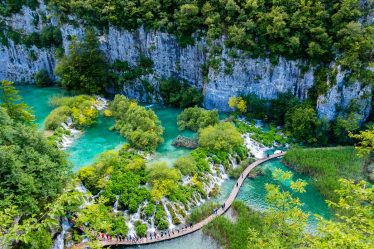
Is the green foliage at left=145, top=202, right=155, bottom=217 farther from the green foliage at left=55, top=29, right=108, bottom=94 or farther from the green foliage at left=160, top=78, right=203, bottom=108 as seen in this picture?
the green foliage at left=55, top=29, right=108, bottom=94

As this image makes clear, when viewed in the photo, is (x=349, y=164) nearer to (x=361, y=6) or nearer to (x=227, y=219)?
(x=227, y=219)

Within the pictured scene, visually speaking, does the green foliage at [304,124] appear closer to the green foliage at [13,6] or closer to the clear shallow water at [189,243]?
the clear shallow water at [189,243]

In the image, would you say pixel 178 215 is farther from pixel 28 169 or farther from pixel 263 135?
pixel 263 135

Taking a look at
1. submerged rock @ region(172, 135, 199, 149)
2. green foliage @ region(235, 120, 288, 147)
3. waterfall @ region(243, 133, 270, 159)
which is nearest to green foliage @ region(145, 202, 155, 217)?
submerged rock @ region(172, 135, 199, 149)

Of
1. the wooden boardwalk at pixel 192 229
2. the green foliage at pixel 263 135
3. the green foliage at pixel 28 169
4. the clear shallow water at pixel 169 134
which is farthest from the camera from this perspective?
the green foliage at pixel 263 135

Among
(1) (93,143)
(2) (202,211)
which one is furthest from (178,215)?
(1) (93,143)

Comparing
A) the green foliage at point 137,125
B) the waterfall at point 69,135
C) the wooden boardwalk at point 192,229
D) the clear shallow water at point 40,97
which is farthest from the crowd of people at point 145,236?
the clear shallow water at point 40,97
